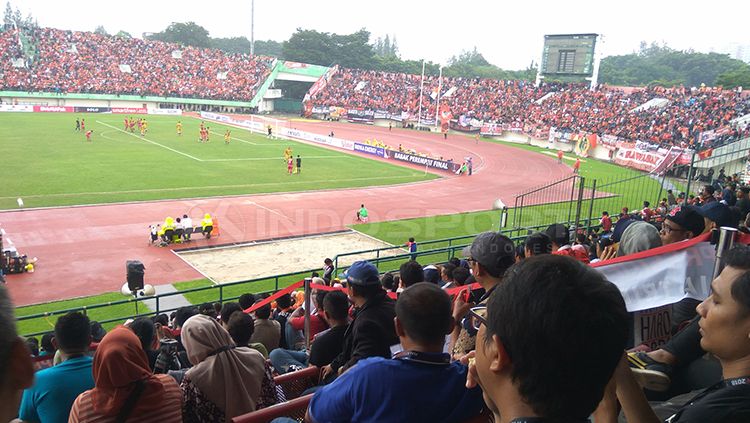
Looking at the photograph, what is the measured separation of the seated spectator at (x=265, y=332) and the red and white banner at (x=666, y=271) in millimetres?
3935

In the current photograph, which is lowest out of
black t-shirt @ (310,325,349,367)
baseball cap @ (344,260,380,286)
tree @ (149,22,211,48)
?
black t-shirt @ (310,325,349,367)

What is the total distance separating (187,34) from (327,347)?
12334 cm

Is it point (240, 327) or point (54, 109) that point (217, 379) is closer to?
point (240, 327)

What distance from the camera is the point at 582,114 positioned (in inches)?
2271

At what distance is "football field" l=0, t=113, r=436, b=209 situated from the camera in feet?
85.6

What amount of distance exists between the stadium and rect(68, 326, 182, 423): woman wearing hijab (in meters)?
0.01

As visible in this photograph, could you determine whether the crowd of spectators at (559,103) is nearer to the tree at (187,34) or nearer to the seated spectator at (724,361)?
the seated spectator at (724,361)

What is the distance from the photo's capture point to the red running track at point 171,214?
15.5m

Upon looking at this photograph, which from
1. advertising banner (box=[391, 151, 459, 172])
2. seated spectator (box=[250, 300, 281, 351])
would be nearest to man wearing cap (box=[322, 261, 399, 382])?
seated spectator (box=[250, 300, 281, 351])

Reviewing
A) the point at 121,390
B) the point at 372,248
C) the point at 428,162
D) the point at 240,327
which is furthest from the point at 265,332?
the point at 428,162

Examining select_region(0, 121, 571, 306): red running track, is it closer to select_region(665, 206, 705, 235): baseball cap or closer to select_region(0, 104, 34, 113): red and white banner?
select_region(665, 206, 705, 235): baseball cap

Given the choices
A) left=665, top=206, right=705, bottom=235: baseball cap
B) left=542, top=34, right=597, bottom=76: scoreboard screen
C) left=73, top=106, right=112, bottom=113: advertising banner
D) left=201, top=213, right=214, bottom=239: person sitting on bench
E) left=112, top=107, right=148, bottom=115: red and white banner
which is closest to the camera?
left=665, top=206, right=705, bottom=235: baseball cap

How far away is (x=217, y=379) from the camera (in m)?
3.68

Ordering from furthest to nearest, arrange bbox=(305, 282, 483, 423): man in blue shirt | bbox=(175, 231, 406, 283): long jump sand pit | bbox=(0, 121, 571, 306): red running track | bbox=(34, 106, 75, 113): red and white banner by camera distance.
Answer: bbox=(34, 106, 75, 113): red and white banner, bbox=(175, 231, 406, 283): long jump sand pit, bbox=(0, 121, 571, 306): red running track, bbox=(305, 282, 483, 423): man in blue shirt
